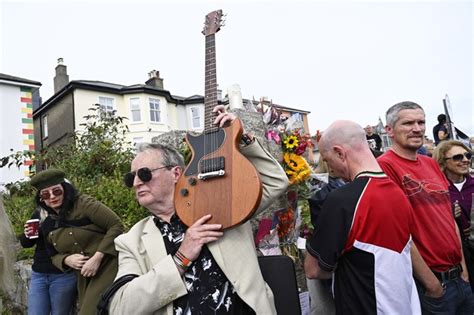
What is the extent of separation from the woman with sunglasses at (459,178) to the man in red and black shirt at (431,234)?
73 centimetres

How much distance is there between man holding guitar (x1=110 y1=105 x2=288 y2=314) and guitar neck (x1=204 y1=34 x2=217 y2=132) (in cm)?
9

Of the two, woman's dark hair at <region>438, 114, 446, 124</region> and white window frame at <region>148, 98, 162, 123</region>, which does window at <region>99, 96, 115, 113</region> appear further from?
woman's dark hair at <region>438, 114, 446, 124</region>

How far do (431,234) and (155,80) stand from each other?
27653 millimetres

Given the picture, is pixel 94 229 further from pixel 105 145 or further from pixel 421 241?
pixel 105 145

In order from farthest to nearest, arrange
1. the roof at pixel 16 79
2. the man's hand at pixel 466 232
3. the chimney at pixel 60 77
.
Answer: the chimney at pixel 60 77
the roof at pixel 16 79
the man's hand at pixel 466 232

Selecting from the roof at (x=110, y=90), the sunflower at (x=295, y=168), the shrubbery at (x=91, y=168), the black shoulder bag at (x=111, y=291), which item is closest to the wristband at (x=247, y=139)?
the black shoulder bag at (x=111, y=291)

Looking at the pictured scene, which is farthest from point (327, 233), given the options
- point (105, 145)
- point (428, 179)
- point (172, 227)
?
point (105, 145)

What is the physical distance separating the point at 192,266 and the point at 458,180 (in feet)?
8.88

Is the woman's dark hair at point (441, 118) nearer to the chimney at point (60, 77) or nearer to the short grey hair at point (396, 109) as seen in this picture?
the short grey hair at point (396, 109)

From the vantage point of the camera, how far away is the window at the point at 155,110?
85.5 ft

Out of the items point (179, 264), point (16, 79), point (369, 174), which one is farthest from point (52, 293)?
Result: point (16, 79)

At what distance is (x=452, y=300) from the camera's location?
7.55 ft

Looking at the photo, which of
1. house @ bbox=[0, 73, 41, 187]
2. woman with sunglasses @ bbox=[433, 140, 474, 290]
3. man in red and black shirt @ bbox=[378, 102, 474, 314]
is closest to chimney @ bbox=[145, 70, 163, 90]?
house @ bbox=[0, 73, 41, 187]

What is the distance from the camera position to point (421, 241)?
232cm
